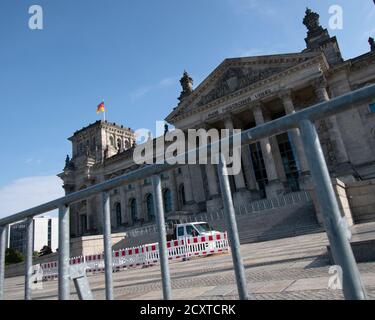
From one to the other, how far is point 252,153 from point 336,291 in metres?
35.6

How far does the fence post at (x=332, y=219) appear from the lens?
4.86ft

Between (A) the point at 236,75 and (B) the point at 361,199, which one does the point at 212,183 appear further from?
(B) the point at 361,199

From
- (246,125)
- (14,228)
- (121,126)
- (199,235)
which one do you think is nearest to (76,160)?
(121,126)

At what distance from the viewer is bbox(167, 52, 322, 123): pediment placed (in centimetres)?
3331

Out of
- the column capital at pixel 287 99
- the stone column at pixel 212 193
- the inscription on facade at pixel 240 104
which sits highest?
the inscription on facade at pixel 240 104

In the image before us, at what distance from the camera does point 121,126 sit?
66.6 m

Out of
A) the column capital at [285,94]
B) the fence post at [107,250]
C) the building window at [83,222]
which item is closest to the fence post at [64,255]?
Result: the fence post at [107,250]

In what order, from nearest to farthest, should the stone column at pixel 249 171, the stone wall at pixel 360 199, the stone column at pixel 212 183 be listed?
the stone wall at pixel 360 199 → the stone column at pixel 212 183 → the stone column at pixel 249 171

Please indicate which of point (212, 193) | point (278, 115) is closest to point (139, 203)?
point (212, 193)

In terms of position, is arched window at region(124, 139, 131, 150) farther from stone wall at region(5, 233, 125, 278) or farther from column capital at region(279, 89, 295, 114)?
column capital at region(279, 89, 295, 114)

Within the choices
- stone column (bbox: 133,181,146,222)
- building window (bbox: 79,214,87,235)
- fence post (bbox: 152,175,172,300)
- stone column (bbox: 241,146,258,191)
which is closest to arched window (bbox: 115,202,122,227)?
stone column (bbox: 133,181,146,222)

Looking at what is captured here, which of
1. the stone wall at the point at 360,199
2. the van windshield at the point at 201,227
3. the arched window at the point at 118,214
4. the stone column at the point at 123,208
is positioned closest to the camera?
the stone wall at the point at 360,199

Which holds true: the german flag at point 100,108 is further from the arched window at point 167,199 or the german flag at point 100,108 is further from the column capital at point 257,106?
the column capital at point 257,106
